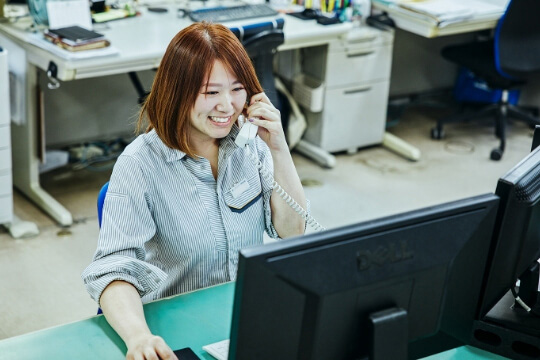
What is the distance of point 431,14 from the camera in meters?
4.16

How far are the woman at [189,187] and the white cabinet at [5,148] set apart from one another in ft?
5.09

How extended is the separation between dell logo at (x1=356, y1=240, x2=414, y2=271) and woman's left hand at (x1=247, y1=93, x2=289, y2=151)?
0.71 m

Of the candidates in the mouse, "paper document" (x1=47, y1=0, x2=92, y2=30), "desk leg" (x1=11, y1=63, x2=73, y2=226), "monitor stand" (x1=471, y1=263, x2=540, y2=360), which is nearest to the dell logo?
"monitor stand" (x1=471, y1=263, x2=540, y2=360)

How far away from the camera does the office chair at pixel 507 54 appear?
4211mm

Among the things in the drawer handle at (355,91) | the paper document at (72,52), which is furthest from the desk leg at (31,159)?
the drawer handle at (355,91)

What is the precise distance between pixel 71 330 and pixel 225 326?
1.00 feet

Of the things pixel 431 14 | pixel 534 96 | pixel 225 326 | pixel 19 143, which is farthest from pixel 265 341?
pixel 534 96

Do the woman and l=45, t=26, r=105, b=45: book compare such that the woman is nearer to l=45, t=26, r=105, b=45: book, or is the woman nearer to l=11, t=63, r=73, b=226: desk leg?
l=45, t=26, r=105, b=45: book

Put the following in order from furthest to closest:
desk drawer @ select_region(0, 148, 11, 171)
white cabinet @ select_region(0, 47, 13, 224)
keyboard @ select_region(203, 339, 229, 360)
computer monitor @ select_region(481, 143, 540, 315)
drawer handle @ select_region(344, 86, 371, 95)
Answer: drawer handle @ select_region(344, 86, 371, 95) < desk drawer @ select_region(0, 148, 11, 171) < white cabinet @ select_region(0, 47, 13, 224) < keyboard @ select_region(203, 339, 229, 360) < computer monitor @ select_region(481, 143, 540, 315)

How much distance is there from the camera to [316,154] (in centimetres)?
434

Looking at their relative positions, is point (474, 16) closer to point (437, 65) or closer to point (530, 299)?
point (437, 65)

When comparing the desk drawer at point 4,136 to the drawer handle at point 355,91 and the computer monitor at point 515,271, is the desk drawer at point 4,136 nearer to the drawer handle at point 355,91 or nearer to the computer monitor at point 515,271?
the drawer handle at point 355,91

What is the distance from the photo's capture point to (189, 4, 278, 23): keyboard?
387 cm

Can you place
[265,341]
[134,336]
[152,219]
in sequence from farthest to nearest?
[152,219] → [134,336] → [265,341]
